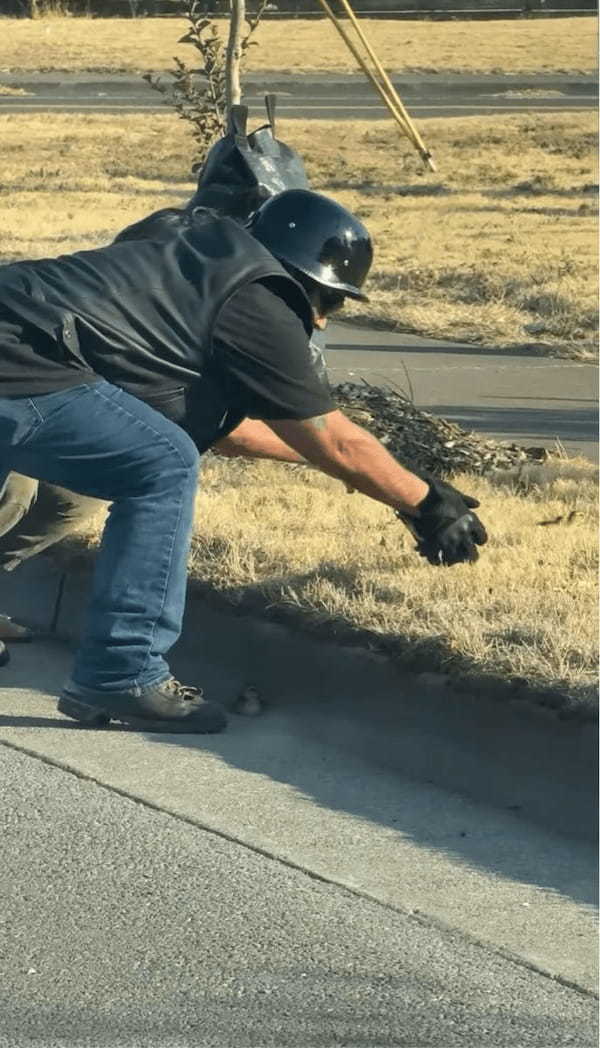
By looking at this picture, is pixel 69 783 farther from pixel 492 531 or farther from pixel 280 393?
pixel 492 531

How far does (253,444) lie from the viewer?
6.03 meters

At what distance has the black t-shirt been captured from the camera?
5207 millimetres

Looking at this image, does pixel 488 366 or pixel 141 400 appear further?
pixel 488 366

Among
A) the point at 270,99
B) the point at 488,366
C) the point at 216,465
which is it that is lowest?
the point at 488,366

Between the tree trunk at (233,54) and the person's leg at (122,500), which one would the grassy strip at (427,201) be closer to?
the tree trunk at (233,54)

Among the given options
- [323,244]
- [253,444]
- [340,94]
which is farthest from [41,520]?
[340,94]

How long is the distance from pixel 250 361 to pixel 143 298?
1.09 ft

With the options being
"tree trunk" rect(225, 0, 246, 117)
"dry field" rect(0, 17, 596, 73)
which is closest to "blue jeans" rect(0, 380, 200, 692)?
"tree trunk" rect(225, 0, 246, 117)

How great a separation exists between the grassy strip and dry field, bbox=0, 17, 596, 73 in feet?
32.0

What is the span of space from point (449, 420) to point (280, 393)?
4.43 meters

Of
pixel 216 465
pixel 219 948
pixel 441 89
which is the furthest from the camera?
pixel 441 89

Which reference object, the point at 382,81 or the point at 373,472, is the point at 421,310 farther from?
the point at 382,81

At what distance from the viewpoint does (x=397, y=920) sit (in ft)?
13.8

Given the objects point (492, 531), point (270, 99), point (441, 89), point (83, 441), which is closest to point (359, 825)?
point (83, 441)
